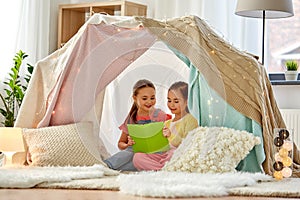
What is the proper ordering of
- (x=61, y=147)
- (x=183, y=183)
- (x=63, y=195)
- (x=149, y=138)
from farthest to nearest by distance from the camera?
(x=149, y=138), (x=61, y=147), (x=183, y=183), (x=63, y=195)

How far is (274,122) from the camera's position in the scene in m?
3.11

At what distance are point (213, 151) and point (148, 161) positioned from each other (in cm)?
33

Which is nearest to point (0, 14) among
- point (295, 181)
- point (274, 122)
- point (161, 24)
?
point (161, 24)

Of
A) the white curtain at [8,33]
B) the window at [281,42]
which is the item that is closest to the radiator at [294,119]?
the window at [281,42]

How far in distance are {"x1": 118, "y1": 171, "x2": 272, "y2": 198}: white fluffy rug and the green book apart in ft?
0.92

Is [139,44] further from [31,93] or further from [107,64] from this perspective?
[31,93]

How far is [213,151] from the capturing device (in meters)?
2.89

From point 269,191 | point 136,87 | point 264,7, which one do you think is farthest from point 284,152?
point 264,7

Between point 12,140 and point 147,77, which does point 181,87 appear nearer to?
point 147,77

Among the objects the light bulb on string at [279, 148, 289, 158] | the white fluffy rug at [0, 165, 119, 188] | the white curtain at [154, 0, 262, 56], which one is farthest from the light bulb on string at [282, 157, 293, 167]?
the white curtain at [154, 0, 262, 56]

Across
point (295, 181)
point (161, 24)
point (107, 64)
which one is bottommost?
point (295, 181)

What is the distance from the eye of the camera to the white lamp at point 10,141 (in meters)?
3.02

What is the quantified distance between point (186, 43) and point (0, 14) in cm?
175

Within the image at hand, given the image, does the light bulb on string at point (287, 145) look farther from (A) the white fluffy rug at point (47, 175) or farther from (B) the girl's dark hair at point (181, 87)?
(A) the white fluffy rug at point (47, 175)
